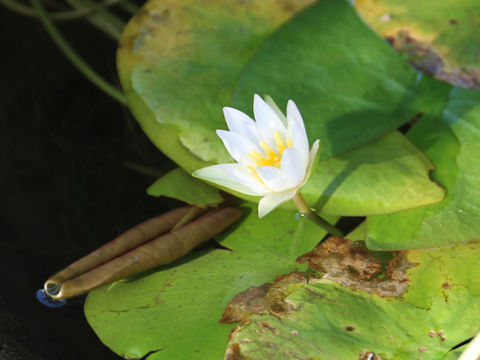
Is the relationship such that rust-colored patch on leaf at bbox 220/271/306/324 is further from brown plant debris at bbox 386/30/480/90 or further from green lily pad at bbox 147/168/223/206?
brown plant debris at bbox 386/30/480/90

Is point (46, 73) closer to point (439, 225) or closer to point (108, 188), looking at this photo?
point (108, 188)

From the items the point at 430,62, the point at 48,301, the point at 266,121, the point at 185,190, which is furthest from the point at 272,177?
the point at 48,301

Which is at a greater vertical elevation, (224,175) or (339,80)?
(339,80)

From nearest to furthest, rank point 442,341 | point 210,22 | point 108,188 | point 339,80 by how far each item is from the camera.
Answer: point 442,341 → point 339,80 → point 210,22 → point 108,188

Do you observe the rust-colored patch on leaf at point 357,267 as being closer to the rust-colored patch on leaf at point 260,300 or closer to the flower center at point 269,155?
the rust-colored patch on leaf at point 260,300

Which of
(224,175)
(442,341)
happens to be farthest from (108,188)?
(442,341)

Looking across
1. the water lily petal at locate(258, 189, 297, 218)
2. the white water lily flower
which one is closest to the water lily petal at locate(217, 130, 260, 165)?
the white water lily flower
